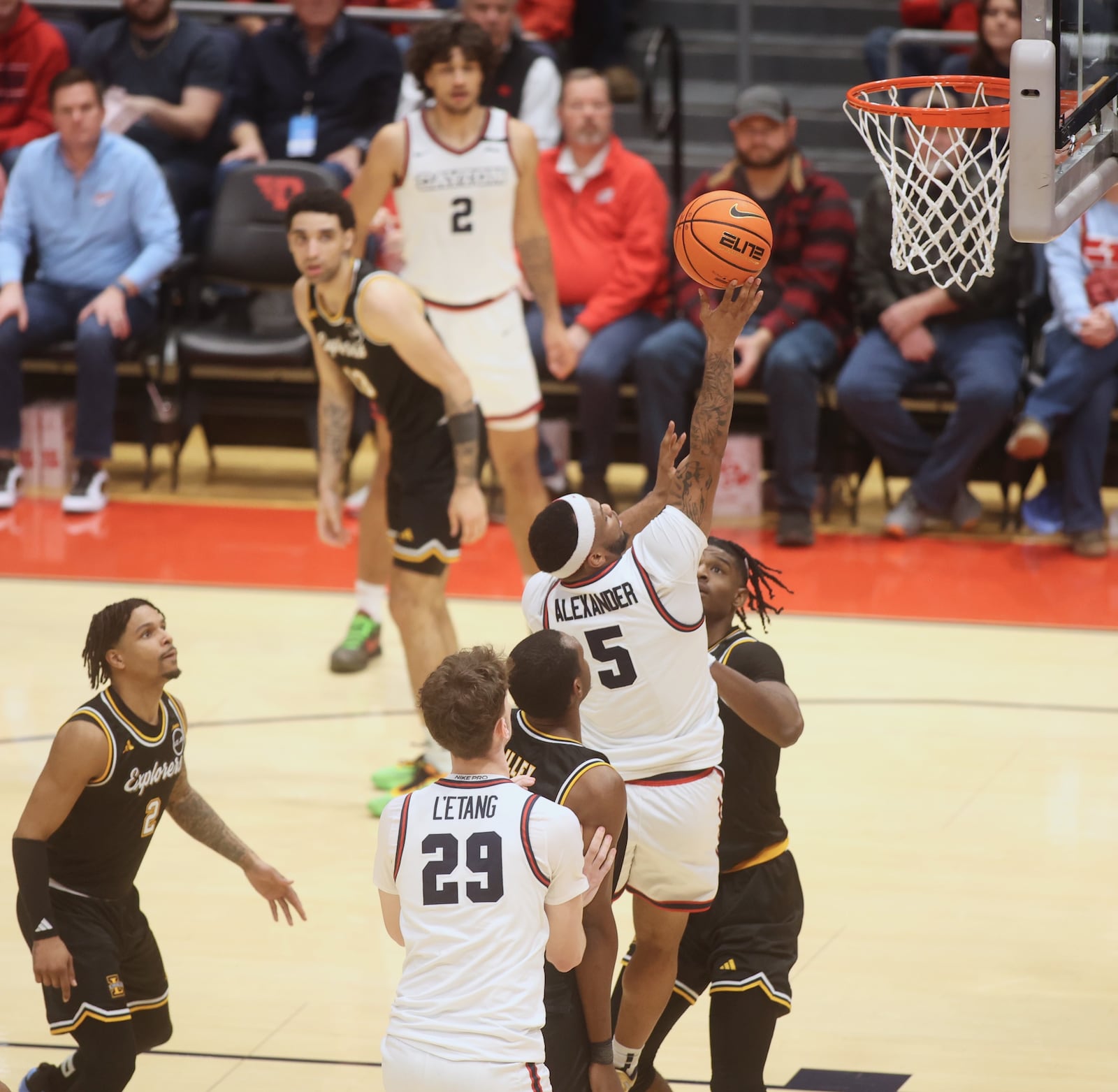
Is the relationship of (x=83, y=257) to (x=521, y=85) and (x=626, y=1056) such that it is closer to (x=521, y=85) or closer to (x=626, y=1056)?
(x=521, y=85)

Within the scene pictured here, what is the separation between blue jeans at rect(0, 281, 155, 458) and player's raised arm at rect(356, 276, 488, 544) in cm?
404

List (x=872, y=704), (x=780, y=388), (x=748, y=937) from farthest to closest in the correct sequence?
(x=780, y=388)
(x=872, y=704)
(x=748, y=937)

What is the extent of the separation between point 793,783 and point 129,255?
220 inches

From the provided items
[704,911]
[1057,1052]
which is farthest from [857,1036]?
[704,911]

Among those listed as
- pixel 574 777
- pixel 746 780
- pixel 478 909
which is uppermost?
pixel 574 777

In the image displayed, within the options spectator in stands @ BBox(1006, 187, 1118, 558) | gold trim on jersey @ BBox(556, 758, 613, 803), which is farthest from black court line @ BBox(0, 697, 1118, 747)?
gold trim on jersey @ BBox(556, 758, 613, 803)

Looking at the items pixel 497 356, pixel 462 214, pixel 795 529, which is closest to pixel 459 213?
pixel 462 214

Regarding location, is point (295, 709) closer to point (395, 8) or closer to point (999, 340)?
point (999, 340)

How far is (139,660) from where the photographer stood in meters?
3.86

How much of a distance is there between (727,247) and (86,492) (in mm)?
5966

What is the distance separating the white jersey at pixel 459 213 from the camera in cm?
747

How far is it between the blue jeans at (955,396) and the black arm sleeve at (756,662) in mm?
5284

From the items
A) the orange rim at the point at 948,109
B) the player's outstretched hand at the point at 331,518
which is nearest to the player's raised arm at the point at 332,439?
the player's outstretched hand at the point at 331,518

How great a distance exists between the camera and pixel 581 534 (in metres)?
3.70
